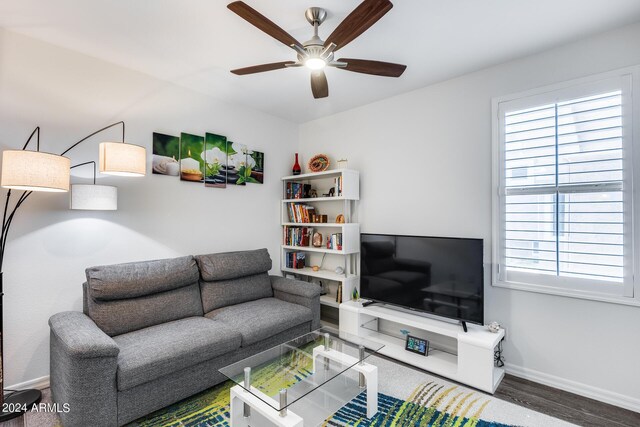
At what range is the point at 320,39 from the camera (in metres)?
1.98

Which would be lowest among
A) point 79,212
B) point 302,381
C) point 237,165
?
point 302,381

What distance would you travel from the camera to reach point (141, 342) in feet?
7.15

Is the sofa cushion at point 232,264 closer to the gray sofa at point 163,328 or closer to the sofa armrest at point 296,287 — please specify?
the gray sofa at point 163,328

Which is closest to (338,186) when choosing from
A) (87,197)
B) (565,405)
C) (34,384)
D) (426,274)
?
(426,274)

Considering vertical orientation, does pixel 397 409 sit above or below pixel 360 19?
below

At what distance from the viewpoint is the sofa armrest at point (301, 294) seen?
3.12 meters

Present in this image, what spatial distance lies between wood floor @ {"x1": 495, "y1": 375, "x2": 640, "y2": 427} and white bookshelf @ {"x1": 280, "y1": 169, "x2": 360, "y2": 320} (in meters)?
1.67

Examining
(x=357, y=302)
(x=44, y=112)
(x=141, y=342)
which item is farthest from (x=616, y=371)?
(x=44, y=112)

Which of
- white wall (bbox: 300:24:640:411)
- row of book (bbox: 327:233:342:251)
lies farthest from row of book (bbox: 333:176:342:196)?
row of book (bbox: 327:233:342:251)

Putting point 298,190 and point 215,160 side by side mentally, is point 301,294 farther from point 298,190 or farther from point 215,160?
point 215,160

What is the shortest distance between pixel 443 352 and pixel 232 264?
2169 mm

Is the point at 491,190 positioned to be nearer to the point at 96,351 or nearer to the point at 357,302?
the point at 357,302

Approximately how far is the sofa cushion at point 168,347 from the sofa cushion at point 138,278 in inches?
12.0

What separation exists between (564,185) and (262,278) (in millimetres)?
2833
